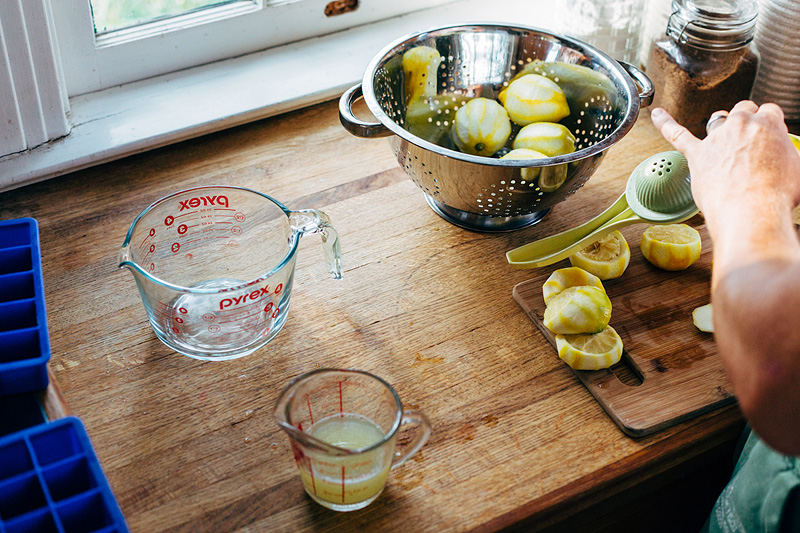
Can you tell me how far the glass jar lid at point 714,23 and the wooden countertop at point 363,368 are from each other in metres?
0.25

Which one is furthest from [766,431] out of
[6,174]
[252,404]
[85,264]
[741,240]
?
[6,174]

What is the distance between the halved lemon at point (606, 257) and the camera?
894mm

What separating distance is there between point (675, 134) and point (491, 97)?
0.37m

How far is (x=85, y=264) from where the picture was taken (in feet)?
3.07

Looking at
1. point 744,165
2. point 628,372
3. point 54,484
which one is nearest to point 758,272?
point 744,165

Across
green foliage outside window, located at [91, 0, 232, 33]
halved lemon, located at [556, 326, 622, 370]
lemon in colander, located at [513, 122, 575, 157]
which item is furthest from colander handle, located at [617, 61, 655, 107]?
green foliage outside window, located at [91, 0, 232, 33]

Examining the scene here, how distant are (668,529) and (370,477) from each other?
1.92ft

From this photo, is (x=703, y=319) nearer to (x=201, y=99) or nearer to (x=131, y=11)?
(x=201, y=99)

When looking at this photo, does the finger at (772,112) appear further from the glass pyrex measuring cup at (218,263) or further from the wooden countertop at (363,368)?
the glass pyrex measuring cup at (218,263)

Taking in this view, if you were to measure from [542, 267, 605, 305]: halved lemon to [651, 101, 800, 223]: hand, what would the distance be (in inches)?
7.2

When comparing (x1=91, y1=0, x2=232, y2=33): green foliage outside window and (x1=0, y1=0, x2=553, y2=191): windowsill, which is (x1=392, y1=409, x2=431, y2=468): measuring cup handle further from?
(x1=91, y1=0, x2=232, y2=33): green foliage outside window

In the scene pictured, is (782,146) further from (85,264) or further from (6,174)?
(6,174)

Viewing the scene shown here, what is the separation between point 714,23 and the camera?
3.45ft

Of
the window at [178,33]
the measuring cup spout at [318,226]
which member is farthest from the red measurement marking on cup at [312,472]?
the window at [178,33]
